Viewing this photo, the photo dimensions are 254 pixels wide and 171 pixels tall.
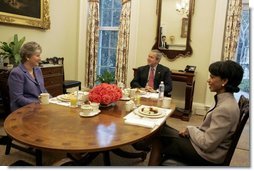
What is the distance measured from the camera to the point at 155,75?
339 cm

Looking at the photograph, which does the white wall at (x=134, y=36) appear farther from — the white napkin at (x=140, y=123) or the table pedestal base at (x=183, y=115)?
the white napkin at (x=140, y=123)

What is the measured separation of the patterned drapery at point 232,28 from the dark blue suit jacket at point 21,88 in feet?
9.83

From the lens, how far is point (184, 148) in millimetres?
1631

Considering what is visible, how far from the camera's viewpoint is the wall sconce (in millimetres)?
4129

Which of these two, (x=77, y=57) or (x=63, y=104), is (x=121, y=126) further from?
(x=77, y=57)

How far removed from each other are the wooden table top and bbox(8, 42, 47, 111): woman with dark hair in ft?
1.16

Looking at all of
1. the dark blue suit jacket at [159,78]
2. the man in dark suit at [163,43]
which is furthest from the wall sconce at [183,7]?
the dark blue suit jacket at [159,78]

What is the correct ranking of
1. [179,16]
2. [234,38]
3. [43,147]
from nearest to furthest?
[43,147] → [234,38] → [179,16]

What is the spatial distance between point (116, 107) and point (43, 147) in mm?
904

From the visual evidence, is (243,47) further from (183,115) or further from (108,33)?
(108,33)

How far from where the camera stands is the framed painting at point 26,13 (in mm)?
3529

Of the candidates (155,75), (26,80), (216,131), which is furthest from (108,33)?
(216,131)

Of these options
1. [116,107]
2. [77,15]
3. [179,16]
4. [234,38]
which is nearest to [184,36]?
[179,16]

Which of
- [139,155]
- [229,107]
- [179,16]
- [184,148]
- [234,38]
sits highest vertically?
[179,16]
